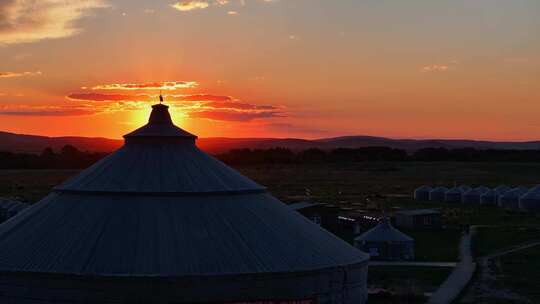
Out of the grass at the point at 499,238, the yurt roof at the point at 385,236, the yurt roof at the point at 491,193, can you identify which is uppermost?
the yurt roof at the point at 491,193

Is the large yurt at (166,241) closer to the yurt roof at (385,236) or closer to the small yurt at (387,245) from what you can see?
the small yurt at (387,245)

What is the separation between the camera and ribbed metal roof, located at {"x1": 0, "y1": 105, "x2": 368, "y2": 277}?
2520cm

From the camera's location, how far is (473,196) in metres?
Result: 114

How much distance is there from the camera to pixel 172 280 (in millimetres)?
24172

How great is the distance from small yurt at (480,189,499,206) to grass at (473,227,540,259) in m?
32.4

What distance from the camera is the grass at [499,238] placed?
6231cm

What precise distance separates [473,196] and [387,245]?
5927 centimetres

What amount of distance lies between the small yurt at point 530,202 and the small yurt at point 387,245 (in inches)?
1838

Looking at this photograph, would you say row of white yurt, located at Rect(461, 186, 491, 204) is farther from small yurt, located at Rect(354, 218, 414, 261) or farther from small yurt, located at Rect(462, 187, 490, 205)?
small yurt, located at Rect(354, 218, 414, 261)

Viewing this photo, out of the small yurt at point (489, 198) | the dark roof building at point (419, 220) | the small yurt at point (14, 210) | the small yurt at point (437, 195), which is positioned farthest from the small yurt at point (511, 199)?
the small yurt at point (14, 210)

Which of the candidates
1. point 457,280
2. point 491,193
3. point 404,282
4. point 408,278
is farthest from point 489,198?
point 404,282

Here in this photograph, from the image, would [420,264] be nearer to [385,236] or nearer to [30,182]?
[385,236]

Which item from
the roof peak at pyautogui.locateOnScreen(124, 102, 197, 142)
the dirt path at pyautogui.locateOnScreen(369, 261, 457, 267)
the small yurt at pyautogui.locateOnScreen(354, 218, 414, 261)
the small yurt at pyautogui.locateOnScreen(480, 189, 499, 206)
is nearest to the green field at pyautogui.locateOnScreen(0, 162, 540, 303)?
the small yurt at pyautogui.locateOnScreen(354, 218, 414, 261)

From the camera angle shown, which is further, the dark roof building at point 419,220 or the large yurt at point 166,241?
the dark roof building at point 419,220
